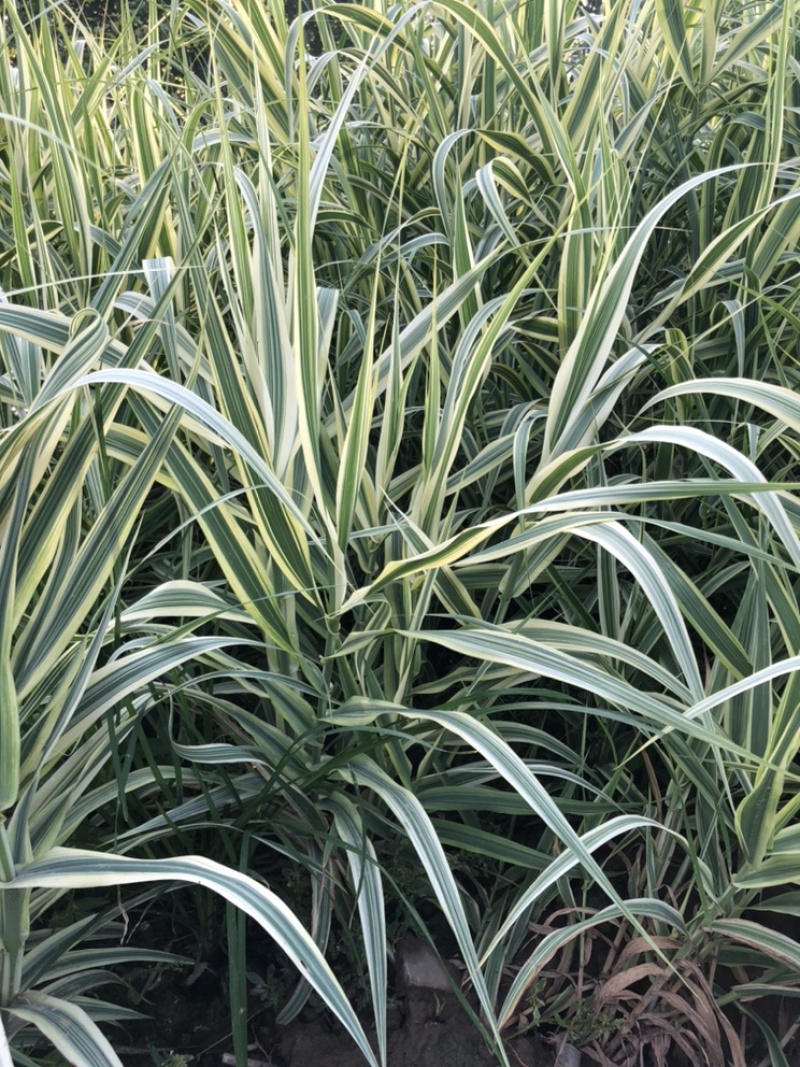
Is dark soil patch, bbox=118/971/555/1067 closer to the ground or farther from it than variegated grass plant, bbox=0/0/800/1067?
closer to the ground

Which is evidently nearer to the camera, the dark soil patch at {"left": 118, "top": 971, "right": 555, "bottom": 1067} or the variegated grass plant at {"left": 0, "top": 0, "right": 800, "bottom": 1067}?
the variegated grass plant at {"left": 0, "top": 0, "right": 800, "bottom": 1067}

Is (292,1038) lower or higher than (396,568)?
lower

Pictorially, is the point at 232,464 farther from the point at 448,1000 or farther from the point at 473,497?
the point at 448,1000

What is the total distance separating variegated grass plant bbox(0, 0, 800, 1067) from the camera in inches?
20.3

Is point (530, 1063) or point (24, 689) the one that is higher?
point (24, 689)

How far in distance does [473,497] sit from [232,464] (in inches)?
9.4

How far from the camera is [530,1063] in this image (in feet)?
2.16

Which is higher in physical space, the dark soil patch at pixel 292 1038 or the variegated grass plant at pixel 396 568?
the variegated grass plant at pixel 396 568

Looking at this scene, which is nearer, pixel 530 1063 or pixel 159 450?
pixel 159 450

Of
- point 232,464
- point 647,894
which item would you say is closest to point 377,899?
point 647,894

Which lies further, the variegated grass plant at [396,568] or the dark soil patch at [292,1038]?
the dark soil patch at [292,1038]

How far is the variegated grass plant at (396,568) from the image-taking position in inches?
20.3

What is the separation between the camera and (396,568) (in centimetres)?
52

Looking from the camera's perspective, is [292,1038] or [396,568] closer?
[396,568]
